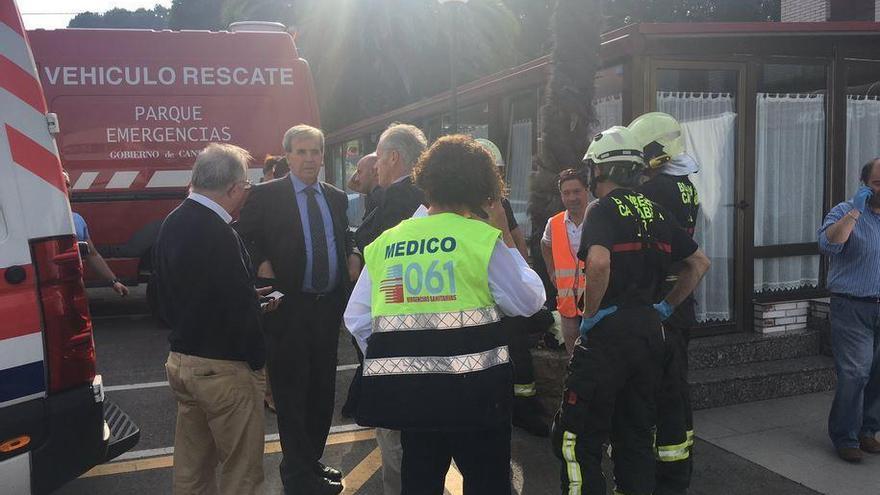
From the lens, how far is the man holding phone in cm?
446

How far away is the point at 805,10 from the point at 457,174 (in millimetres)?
12991

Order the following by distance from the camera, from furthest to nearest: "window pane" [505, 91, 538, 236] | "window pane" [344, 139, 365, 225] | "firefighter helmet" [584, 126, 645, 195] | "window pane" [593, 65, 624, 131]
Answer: "window pane" [344, 139, 365, 225] → "window pane" [505, 91, 538, 236] → "window pane" [593, 65, 624, 131] → "firefighter helmet" [584, 126, 645, 195]

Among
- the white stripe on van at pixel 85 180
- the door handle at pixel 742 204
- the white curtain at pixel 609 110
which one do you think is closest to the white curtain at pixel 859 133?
the door handle at pixel 742 204

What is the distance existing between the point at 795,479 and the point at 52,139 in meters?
4.25

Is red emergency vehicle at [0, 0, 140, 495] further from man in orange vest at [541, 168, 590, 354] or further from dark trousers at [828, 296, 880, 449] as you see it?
dark trousers at [828, 296, 880, 449]

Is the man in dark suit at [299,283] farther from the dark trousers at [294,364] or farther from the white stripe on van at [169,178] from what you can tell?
the white stripe on van at [169,178]

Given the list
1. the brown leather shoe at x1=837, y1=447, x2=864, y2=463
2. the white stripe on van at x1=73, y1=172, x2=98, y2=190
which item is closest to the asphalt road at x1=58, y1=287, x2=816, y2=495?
the brown leather shoe at x1=837, y1=447, x2=864, y2=463

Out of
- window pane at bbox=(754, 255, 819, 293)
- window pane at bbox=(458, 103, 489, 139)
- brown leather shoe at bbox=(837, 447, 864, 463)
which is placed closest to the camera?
brown leather shoe at bbox=(837, 447, 864, 463)

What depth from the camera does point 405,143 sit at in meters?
3.70

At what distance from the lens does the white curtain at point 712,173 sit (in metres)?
6.46

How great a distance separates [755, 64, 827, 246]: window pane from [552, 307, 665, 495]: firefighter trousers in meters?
3.97

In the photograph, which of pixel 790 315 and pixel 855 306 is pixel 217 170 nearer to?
pixel 855 306

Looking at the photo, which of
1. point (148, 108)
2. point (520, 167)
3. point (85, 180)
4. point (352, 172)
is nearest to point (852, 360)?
point (520, 167)

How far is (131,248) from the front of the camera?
858 centimetres
